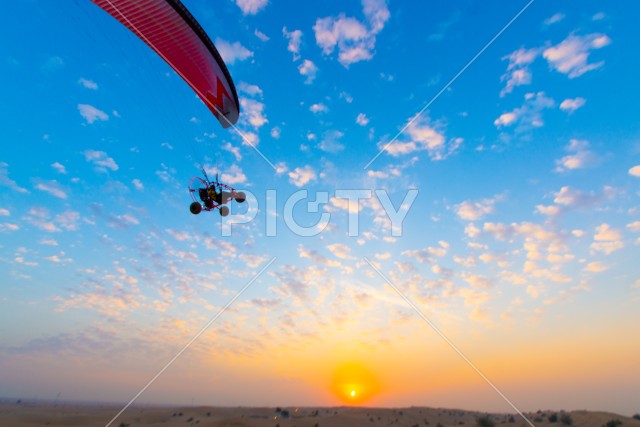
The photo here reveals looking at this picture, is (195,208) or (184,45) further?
(195,208)

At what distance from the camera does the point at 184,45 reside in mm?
14680

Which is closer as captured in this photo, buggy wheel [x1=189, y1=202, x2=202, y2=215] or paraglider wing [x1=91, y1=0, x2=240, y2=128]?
paraglider wing [x1=91, y1=0, x2=240, y2=128]

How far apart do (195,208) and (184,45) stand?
757 centimetres

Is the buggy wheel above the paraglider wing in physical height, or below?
below

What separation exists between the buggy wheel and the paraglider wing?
5.58 metres

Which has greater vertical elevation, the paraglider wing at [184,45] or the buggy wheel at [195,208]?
the paraglider wing at [184,45]

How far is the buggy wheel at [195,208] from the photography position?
1659 cm

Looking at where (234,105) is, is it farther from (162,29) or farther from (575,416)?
(575,416)

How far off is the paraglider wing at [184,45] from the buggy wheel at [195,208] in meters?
5.58

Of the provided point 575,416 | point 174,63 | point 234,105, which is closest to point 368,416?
point 575,416

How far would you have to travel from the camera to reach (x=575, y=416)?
27312 mm

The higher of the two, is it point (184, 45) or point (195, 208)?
point (184, 45)

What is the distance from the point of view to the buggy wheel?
16.6 meters

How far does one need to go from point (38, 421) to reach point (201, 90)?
40.7 meters
